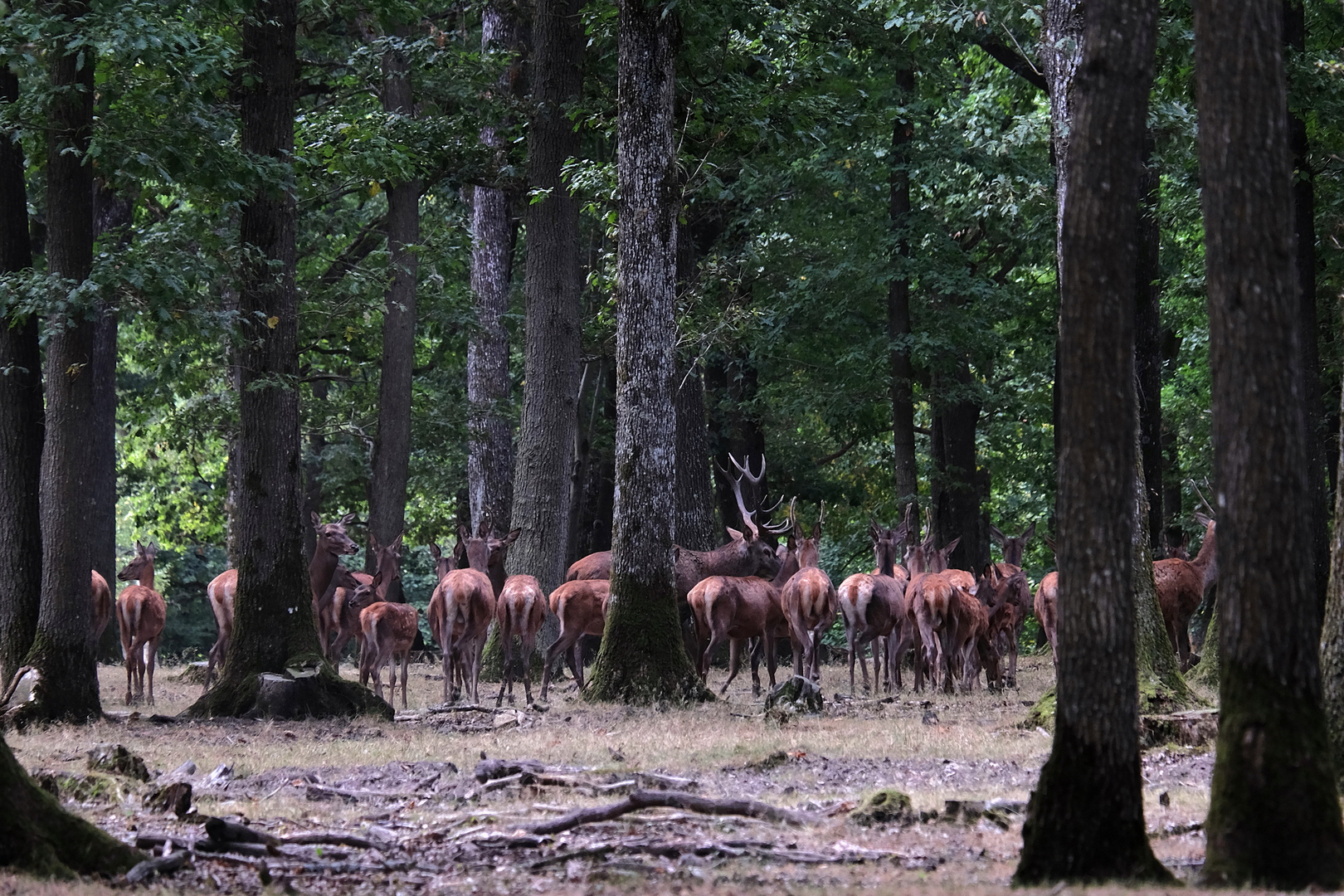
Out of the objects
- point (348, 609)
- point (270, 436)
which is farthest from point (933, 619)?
point (270, 436)

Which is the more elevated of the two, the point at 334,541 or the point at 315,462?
the point at 315,462

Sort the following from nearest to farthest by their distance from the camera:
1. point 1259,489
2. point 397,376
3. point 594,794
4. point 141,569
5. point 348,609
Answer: point 1259,489 → point 594,794 → point 348,609 → point 141,569 → point 397,376

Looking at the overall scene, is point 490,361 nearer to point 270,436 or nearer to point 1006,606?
point 1006,606

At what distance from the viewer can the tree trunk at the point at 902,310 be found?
88.6 feet

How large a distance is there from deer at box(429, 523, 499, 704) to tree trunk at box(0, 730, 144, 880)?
33.0ft

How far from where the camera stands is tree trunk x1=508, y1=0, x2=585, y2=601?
2000 centimetres

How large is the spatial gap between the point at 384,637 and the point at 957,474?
47.8 ft

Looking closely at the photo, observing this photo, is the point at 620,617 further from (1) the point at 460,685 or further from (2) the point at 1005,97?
(2) the point at 1005,97

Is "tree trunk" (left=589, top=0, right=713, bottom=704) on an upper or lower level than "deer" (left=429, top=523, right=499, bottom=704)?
upper

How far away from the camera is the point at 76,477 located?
14258 mm

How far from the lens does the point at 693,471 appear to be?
24.8 meters

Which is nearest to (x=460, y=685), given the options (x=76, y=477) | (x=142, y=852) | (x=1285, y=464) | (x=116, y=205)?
(x=76, y=477)

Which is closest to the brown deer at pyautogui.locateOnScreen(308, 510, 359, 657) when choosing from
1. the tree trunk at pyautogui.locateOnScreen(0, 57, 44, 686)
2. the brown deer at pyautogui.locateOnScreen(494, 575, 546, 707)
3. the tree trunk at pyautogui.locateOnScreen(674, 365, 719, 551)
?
the brown deer at pyautogui.locateOnScreen(494, 575, 546, 707)

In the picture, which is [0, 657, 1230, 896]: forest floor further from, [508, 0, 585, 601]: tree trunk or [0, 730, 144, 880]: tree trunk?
[508, 0, 585, 601]: tree trunk
